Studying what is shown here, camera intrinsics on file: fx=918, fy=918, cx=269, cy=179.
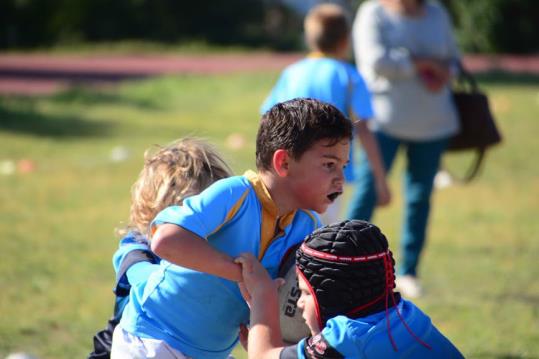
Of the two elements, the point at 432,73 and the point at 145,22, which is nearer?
the point at 432,73

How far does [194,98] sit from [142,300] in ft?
52.5

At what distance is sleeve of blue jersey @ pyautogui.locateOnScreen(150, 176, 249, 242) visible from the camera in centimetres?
245

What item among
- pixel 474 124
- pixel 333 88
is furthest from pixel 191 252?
pixel 474 124

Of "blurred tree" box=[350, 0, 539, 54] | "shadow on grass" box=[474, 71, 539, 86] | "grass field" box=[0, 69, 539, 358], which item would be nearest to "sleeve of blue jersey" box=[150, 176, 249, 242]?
"grass field" box=[0, 69, 539, 358]

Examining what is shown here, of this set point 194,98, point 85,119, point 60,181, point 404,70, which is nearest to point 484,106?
point 404,70

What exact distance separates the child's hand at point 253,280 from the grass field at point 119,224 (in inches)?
35.7

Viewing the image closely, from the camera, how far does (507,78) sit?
63.6 ft

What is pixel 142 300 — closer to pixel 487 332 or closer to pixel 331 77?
pixel 331 77

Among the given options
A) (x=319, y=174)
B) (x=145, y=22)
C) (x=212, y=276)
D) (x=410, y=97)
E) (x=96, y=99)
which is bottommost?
(x=145, y=22)

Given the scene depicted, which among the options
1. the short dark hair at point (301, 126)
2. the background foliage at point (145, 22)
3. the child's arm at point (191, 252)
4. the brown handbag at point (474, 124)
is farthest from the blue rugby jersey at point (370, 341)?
the background foliage at point (145, 22)

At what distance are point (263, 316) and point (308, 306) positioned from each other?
0.40ft

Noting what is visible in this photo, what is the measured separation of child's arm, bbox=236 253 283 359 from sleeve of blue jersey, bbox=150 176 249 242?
171 mm

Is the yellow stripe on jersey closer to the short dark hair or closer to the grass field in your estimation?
the short dark hair

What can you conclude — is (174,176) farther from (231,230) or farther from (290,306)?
A: (290,306)
